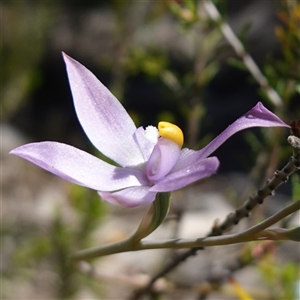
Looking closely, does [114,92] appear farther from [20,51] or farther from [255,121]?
[20,51]

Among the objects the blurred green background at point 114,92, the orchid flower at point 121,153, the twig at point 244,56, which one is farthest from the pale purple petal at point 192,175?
the twig at point 244,56

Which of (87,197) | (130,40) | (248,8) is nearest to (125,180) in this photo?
(87,197)

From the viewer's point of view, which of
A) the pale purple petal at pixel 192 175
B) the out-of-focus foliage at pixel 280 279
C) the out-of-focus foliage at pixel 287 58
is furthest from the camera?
the out-of-focus foliage at pixel 280 279

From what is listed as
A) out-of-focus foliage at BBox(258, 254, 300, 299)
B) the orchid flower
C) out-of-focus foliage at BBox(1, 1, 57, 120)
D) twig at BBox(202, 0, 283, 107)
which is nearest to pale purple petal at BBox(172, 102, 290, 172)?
the orchid flower

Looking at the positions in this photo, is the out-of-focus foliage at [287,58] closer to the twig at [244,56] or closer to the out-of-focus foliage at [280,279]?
the twig at [244,56]

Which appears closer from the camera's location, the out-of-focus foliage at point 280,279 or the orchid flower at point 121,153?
the orchid flower at point 121,153

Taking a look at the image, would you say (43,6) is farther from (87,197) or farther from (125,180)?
(125,180)

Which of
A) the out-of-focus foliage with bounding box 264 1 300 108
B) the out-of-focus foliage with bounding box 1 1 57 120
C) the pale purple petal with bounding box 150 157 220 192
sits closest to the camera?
the pale purple petal with bounding box 150 157 220 192

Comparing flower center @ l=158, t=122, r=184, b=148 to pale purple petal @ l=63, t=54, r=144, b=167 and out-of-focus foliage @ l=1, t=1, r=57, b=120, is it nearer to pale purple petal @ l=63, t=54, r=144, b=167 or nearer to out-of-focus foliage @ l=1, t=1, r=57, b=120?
pale purple petal @ l=63, t=54, r=144, b=167
